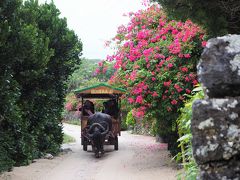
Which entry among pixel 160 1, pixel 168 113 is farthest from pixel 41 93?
pixel 160 1

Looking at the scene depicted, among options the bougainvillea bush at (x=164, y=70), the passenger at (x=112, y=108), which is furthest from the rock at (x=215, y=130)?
the passenger at (x=112, y=108)

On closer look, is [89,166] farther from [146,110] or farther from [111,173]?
[146,110]

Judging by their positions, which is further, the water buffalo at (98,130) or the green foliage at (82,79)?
the green foliage at (82,79)

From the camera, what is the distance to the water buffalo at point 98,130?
13.5 metres

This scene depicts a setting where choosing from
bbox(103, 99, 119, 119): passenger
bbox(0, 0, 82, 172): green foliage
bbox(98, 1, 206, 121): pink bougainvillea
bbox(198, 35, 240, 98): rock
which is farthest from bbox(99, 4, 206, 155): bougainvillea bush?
bbox(198, 35, 240, 98): rock

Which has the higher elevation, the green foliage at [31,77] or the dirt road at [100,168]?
the green foliage at [31,77]

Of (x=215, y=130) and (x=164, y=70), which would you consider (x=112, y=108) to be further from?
(x=215, y=130)

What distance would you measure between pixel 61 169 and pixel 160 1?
5.87 m

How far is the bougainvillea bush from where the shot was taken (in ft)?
30.2

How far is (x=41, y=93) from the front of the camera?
42.5 ft

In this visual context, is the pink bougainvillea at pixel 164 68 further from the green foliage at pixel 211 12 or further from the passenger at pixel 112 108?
the passenger at pixel 112 108

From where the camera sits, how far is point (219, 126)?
6.75 ft

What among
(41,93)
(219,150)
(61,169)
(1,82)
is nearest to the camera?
(219,150)

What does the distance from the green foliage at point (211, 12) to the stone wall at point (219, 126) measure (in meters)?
5.21
